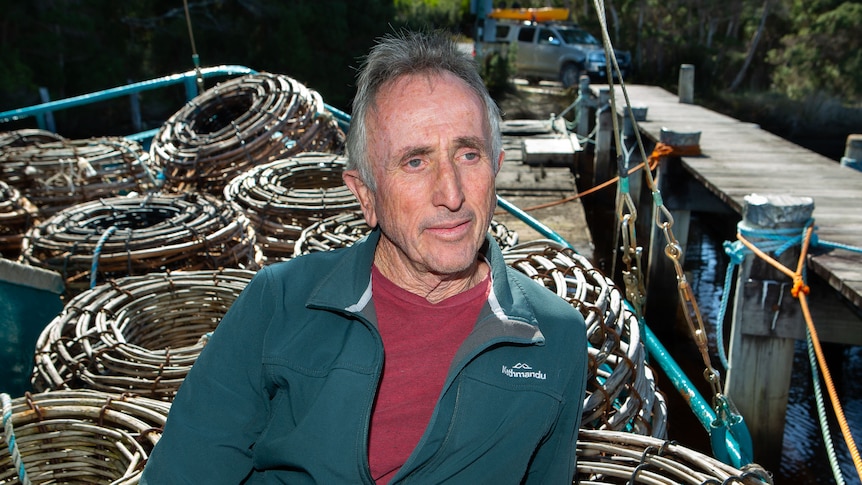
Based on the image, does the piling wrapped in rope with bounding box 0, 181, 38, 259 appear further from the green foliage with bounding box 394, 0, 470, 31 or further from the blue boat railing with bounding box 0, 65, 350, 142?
the green foliage with bounding box 394, 0, 470, 31

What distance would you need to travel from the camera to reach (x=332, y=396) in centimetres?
149

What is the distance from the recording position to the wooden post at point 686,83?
34.8ft

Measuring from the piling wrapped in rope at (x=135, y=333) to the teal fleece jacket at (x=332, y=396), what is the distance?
2.87ft

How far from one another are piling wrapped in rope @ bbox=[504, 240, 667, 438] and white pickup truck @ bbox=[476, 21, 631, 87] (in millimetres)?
18059

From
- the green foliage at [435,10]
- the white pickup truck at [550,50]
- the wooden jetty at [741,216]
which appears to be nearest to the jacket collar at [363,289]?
the wooden jetty at [741,216]

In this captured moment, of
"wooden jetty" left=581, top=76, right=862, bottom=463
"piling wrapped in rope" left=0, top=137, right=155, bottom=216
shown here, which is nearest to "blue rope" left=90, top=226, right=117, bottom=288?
"piling wrapped in rope" left=0, top=137, right=155, bottom=216

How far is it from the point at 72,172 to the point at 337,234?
190 cm

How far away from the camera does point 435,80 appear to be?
1566mm

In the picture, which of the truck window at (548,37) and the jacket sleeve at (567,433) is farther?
the truck window at (548,37)

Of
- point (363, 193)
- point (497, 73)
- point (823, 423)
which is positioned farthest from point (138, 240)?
point (497, 73)

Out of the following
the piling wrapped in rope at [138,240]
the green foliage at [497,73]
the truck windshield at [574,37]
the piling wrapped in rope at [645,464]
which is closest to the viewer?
the piling wrapped in rope at [645,464]

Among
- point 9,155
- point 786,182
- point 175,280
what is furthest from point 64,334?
point 786,182

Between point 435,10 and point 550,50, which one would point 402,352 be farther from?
→ point 435,10

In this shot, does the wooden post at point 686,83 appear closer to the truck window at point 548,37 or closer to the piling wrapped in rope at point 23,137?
the piling wrapped in rope at point 23,137
